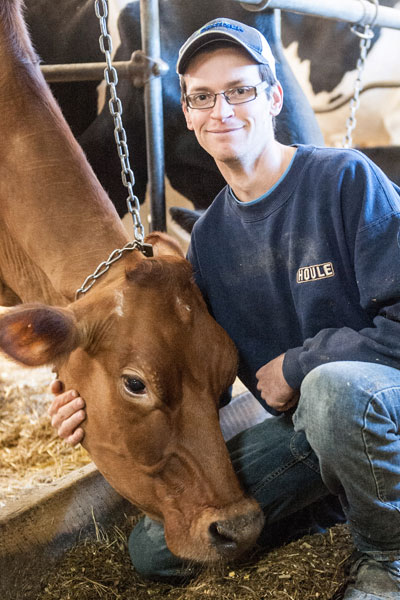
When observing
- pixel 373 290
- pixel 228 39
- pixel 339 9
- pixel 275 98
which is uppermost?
pixel 339 9

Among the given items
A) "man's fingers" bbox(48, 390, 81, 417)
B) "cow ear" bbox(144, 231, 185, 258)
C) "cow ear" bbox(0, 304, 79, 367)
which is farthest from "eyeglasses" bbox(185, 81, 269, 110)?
"man's fingers" bbox(48, 390, 81, 417)

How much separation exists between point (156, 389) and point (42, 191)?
1073 mm

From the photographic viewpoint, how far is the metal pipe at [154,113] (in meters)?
3.54

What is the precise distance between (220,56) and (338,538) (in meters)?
1.83

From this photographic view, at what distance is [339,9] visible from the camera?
375cm

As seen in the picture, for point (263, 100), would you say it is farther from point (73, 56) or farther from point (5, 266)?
point (73, 56)

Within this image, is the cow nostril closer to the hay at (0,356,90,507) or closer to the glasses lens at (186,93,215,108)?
the hay at (0,356,90,507)

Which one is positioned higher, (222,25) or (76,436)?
(222,25)

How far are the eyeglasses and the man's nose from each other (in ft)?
0.04

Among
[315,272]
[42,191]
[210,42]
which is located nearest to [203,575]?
[315,272]

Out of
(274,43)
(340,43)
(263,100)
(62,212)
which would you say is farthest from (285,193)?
(340,43)

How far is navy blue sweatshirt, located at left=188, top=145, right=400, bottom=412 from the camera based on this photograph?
2.12 metres

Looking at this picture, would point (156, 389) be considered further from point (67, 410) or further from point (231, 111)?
point (231, 111)

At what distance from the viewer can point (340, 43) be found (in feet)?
23.0
